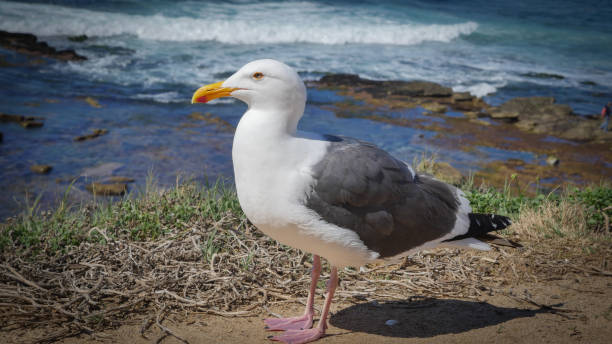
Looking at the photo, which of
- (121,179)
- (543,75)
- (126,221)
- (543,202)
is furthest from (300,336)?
(543,75)

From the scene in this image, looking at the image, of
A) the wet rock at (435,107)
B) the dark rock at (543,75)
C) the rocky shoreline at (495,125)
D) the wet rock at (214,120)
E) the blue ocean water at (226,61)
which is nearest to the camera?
the blue ocean water at (226,61)

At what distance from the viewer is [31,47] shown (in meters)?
11.1

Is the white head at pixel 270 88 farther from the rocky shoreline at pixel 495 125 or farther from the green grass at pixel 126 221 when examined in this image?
the rocky shoreline at pixel 495 125

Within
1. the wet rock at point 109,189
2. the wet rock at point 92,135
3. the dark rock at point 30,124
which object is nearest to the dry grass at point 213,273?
the wet rock at point 109,189

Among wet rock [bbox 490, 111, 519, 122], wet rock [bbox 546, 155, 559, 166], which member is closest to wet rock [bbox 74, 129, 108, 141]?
wet rock [bbox 546, 155, 559, 166]

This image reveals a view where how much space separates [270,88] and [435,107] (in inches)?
337

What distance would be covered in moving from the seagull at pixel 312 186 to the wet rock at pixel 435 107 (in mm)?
7936

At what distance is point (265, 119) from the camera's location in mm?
2375

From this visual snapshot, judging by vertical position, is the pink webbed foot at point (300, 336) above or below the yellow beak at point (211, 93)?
below

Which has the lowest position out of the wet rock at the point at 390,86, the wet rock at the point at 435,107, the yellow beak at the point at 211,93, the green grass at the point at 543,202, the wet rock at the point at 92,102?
the green grass at the point at 543,202

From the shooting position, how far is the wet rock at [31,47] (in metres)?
10.9

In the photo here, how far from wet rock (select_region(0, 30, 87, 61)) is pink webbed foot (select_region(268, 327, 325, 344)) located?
10364 millimetres

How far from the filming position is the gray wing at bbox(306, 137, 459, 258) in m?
2.39

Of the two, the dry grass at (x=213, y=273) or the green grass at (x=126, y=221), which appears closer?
the dry grass at (x=213, y=273)
